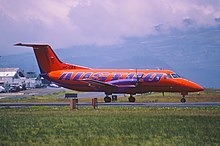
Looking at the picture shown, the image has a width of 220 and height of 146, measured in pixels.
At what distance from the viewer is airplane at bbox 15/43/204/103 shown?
177 ft

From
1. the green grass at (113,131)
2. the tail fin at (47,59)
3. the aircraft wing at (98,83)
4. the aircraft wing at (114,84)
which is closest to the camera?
the green grass at (113,131)

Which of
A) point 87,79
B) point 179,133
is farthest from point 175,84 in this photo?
point 179,133

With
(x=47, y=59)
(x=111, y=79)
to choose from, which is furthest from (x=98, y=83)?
(x=47, y=59)

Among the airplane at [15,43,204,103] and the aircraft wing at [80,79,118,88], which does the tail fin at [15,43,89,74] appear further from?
the aircraft wing at [80,79,118,88]

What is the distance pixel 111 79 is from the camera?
5609cm

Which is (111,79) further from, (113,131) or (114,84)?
(113,131)

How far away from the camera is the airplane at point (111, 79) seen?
5406cm

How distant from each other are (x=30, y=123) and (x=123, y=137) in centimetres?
809

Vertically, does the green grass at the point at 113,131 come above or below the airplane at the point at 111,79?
below

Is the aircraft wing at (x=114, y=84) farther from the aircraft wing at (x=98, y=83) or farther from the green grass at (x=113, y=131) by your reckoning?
the green grass at (x=113, y=131)

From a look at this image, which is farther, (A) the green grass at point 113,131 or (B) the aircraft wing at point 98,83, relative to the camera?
(B) the aircraft wing at point 98,83

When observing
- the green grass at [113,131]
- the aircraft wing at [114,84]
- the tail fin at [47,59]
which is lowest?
the green grass at [113,131]

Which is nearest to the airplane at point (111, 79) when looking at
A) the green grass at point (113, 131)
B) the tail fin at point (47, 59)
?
the tail fin at point (47, 59)

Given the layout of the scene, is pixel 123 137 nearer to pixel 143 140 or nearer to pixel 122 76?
pixel 143 140
